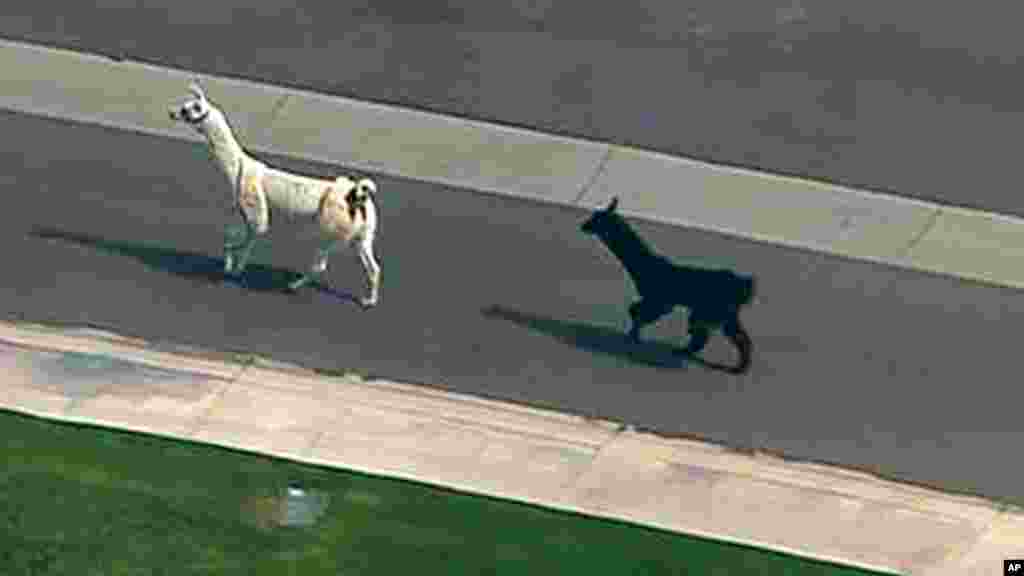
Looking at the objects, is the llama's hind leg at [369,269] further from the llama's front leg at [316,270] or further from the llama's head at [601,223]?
the llama's head at [601,223]

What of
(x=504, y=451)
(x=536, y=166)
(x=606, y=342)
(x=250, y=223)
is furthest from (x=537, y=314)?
(x=536, y=166)

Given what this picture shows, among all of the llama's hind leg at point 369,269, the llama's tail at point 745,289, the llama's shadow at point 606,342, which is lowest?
the llama's hind leg at point 369,269

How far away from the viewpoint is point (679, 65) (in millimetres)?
27922

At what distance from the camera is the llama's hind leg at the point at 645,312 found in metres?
23.3

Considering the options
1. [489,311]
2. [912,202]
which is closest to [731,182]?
[912,202]

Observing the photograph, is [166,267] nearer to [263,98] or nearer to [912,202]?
[263,98]

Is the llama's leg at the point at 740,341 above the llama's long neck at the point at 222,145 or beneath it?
above

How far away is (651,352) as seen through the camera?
23.5 meters

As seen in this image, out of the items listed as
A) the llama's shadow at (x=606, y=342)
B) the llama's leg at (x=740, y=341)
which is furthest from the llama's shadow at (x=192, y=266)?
the llama's leg at (x=740, y=341)

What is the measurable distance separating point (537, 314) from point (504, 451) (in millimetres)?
2169

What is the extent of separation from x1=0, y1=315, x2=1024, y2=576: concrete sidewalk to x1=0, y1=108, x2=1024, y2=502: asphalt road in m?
0.34

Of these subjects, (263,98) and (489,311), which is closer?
(489,311)

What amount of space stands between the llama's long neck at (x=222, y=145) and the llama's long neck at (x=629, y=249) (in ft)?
9.67

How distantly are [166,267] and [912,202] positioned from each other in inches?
251
